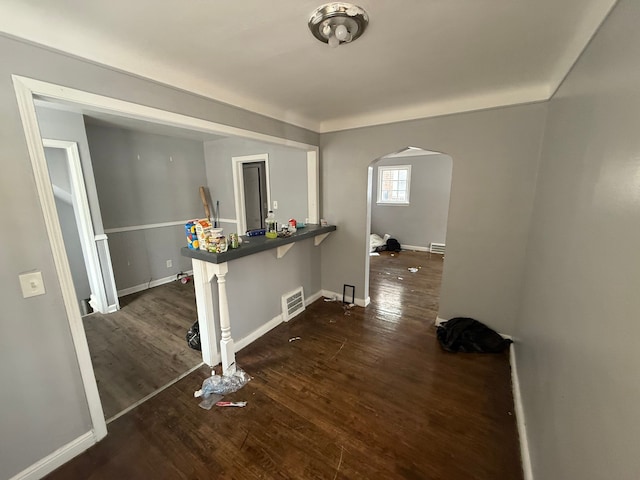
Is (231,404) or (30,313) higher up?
(30,313)

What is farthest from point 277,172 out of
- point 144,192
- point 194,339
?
point 194,339

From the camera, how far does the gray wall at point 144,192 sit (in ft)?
12.1

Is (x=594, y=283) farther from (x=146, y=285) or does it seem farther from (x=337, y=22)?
(x=146, y=285)

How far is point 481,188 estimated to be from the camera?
2.49 meters

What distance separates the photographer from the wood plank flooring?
80.8 inches

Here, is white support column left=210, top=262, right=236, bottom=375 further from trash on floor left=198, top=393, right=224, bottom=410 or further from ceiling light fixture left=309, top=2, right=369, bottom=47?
ceiling light fixture left=309, top=2, right=369, bottom=47

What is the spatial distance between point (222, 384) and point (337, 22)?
258 centimetres

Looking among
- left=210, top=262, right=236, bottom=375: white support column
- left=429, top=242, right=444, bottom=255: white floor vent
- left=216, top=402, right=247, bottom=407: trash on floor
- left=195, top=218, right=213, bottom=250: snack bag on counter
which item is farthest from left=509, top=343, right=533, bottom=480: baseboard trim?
left=429, top=242, right=444, bottom=255: white floor vent

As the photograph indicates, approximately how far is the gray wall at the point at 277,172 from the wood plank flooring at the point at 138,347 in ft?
6.35

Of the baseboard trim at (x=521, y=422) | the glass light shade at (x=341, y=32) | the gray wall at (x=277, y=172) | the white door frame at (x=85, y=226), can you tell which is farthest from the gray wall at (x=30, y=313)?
the baseboard trim at (x=521, y=422)

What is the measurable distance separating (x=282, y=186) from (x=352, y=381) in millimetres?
2687

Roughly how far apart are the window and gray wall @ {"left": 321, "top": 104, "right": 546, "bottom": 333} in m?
3.87

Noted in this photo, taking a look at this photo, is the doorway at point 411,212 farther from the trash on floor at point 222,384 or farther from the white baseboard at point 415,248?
the trash on floor at point 222,384

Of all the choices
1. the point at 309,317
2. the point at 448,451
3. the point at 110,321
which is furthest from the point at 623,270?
the point at 110,321
